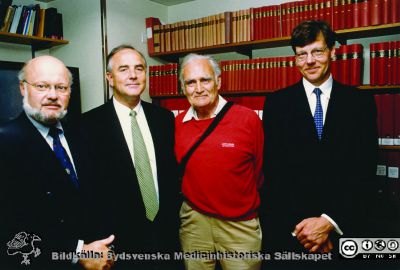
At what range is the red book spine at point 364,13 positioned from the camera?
7.42 feet

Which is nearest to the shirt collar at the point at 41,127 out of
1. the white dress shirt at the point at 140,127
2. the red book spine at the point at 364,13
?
the white dress shirt at the point at 140,127

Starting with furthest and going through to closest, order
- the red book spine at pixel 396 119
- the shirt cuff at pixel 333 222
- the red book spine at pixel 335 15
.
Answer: the red book spine at pixel 335 15
the red book spine at pixel 396 119
the shirt cuff at pixel 333 222

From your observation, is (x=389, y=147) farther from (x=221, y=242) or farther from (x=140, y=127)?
(x=140, y=127)

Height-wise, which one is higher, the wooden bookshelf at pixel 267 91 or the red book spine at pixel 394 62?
the red book spine at pixel 394 62

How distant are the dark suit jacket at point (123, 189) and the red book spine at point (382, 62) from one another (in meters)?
1.53

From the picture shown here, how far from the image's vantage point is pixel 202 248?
5.20 feet

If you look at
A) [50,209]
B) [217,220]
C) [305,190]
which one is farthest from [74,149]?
[305,190]

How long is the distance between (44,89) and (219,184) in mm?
829

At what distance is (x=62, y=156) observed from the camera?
4.44 ft

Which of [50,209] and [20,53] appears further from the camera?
[20,53]

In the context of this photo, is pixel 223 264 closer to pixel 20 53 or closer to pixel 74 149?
pixel 74 149

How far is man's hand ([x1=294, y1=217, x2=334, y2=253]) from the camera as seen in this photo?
1426mm

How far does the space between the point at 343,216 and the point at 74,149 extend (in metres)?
1.15

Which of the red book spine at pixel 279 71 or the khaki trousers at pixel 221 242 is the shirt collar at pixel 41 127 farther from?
the red book spine at pixel 279 71
